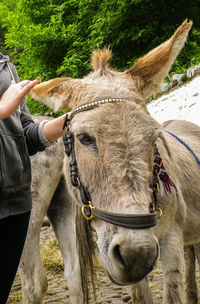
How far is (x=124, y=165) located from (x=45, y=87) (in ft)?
2.60

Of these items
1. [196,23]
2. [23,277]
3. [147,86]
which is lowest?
[23,277]

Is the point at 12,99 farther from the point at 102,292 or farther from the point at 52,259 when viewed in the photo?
the point at 52,259

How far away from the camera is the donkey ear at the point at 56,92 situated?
A: 208 centimetres

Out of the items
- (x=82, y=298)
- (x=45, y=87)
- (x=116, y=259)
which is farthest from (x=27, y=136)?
(x=82, y=298)

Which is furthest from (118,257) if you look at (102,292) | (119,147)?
(102,292)

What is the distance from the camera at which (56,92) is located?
2104 mm

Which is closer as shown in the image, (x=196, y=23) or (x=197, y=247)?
(x=197, y=247)

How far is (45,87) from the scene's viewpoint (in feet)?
6.84

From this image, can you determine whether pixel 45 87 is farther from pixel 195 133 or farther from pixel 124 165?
pixel 195 133

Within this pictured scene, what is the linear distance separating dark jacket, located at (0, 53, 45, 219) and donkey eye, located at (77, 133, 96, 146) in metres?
0.38

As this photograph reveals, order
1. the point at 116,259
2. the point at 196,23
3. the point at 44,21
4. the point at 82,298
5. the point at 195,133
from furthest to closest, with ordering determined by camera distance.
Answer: the point at 44,21
the point at 196,23
the point at 195,133
the point at 82,298
the point at 116,259

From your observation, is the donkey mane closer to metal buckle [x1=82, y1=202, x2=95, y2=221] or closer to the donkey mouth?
metal buckle [x1=82, y1=202, x2=95, y2=221]

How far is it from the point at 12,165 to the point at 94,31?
304 inches

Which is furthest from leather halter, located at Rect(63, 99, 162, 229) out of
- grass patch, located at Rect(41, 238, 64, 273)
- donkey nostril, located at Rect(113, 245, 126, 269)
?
grass patch, located at Rect(41, 238, 64, 273)
